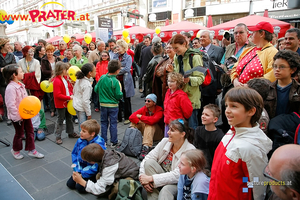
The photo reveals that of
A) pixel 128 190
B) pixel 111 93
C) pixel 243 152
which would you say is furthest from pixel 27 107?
pixel 243 152

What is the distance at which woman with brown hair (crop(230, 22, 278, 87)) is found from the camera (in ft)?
8.61

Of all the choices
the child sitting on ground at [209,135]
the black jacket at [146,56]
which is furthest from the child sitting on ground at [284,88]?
the black jacket at [146,56]

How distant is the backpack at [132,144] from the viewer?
370 centimetres

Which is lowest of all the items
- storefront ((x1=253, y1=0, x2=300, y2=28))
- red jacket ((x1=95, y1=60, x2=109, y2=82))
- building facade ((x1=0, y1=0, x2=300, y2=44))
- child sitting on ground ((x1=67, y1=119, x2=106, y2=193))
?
child sitting on ground ((x1=67, y1=119, x2=106, y2=193))

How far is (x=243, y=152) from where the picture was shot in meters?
1.42

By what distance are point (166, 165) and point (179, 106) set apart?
0.93 meters

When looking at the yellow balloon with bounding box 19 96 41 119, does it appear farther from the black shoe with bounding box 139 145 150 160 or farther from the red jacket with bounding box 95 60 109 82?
the red jacket with bounding box 95 60 109 82

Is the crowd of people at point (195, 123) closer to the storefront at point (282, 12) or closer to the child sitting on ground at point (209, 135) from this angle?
the child sitting on ground at point (209, 135)

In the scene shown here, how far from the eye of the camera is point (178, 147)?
2723 mm

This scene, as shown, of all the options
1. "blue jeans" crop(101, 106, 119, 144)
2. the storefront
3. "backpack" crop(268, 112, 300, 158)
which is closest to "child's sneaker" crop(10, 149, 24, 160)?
"blue jeans" crop(101, 106, 119, 144)

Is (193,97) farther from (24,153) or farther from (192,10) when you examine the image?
(192,10)

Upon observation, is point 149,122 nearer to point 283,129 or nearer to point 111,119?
point 111,119

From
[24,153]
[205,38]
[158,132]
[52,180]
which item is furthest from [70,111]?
[205,38]

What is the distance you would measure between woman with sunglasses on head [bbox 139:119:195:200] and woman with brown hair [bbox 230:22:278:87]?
3.37 feet
